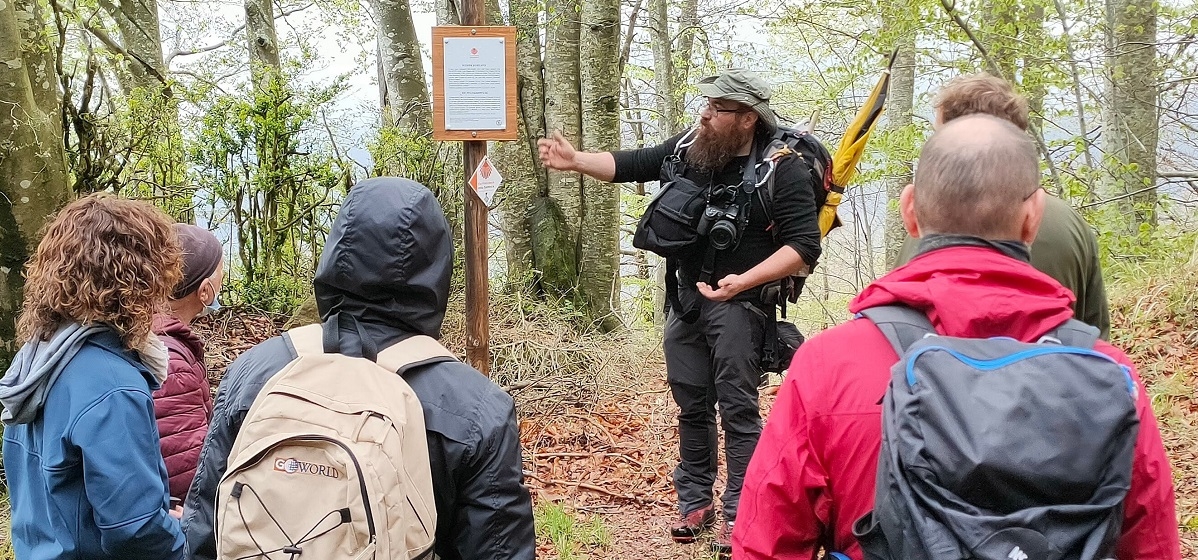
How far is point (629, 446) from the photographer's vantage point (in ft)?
18.7

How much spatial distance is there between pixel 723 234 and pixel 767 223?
224 mm

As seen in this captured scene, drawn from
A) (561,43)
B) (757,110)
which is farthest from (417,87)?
(757,110)

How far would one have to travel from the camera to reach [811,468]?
63.9 inches

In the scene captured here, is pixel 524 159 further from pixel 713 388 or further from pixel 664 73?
pixel 664 73

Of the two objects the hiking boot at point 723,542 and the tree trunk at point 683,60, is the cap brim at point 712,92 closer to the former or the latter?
the hiking boot at point 723,542

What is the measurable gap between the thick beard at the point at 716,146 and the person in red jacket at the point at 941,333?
2277mm

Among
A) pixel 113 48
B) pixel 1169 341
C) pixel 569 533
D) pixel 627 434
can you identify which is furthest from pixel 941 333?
pixel 113 48

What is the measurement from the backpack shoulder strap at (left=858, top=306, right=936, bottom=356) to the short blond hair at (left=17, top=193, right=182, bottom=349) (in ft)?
6.10

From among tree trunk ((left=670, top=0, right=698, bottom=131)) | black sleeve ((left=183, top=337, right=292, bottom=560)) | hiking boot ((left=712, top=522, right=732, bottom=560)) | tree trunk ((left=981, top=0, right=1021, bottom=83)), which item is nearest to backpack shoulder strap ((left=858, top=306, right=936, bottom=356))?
black sleeve ((left=183, top=337, right=292, bottom=560))

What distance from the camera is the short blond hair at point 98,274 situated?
221 centimetres

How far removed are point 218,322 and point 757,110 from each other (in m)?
4.30

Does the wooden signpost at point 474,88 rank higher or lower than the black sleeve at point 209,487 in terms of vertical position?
higher

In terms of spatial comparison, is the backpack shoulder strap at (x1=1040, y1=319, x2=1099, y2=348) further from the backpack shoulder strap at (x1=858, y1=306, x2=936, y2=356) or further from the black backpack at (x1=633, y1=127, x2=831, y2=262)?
the black backpack at (x1=633, y1=127, x2=831, y2=262)

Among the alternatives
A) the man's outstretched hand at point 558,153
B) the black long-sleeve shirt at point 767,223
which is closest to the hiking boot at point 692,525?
the black long-sleeve shirt at point 767,223
